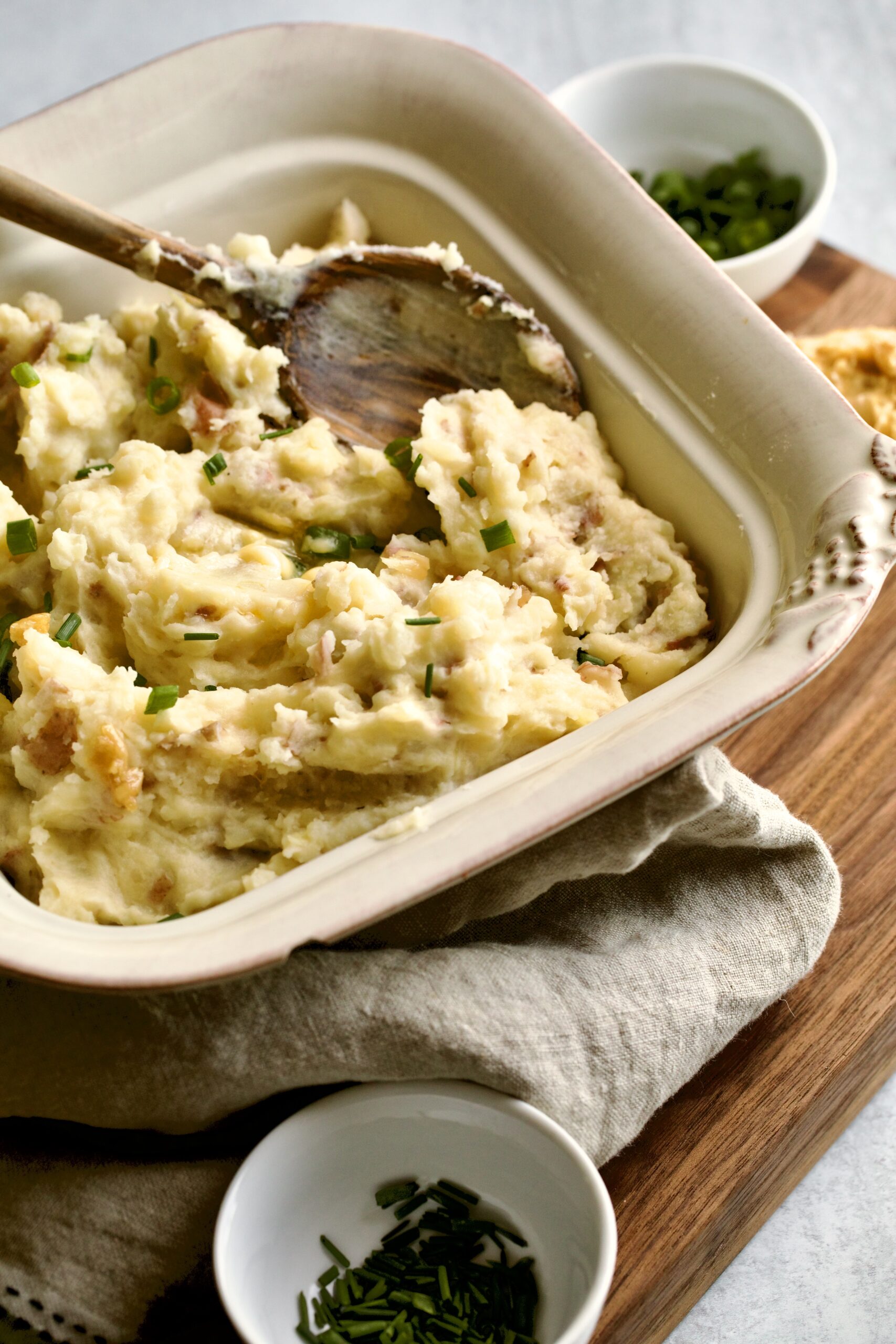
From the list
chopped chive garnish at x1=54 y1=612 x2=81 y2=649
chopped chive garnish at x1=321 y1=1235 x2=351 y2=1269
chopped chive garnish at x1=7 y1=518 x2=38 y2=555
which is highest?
chopped chive garnish at x1=7 y1=518 x2=38 y2=555

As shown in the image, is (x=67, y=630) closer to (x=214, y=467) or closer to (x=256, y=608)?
(x=256, y=608)

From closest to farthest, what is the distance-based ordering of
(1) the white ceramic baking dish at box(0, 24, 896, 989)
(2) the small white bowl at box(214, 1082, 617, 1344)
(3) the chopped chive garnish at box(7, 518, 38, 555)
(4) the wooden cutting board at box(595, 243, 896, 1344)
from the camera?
(1) the white ceramic baking dish at box(0, 24, 896, 989)
(2) the small white bowl at box(214, 1082, 617, 1344)
(4) the wooden cutting board at box(595, 243, 896, 1344)
(3) the chopped chive garnish at box(7, 518, 38, 555)

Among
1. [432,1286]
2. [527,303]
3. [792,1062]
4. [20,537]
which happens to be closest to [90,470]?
[20,537]

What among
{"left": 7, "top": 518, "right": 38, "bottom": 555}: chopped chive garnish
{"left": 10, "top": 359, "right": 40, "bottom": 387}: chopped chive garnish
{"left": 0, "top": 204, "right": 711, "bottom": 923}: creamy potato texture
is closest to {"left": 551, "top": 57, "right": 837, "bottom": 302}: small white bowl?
{"left": 0, "top": 204, "right": 711, "bottom": 923}: creamy potato texture

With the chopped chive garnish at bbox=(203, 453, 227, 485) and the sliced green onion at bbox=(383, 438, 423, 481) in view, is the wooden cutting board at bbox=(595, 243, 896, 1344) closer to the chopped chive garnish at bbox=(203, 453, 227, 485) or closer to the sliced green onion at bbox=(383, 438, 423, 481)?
the sliced green onion at bbox=(383, 438, 423, 481)

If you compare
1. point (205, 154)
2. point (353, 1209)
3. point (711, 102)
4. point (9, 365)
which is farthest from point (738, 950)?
point (711, 102)

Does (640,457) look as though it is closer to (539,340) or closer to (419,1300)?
(539,340)

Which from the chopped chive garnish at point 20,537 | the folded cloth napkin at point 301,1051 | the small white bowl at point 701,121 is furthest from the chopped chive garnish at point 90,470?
the small white bowl at point 701,121
